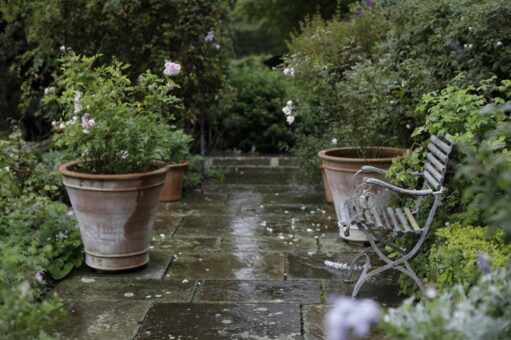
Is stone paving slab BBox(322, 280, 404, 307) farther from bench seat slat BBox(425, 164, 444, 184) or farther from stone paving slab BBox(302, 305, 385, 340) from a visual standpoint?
bench seat slat BBox(425, 164, 444, 184)

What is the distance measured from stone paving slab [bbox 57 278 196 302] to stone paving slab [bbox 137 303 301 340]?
0.61 feet

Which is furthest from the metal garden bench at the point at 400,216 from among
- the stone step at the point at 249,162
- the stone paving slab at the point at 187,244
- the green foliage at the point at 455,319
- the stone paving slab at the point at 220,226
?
the stone step at the point at 249,162

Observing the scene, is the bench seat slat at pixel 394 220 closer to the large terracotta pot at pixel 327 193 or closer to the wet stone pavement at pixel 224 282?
the wet stone pavement at pixel 224 282

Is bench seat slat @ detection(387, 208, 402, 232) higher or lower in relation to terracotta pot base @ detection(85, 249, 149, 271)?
higher

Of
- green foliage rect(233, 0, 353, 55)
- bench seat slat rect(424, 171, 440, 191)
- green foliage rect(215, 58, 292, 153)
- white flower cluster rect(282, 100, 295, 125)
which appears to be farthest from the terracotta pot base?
green foliage rect(233, 0, 353, 55)

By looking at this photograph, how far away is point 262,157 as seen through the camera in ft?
33.1

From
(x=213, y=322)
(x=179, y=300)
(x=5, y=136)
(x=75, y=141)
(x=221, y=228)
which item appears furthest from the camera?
(x=5, y=136)

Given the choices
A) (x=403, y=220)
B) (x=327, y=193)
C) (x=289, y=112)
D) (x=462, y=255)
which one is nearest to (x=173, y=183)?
(x=289, y=112)

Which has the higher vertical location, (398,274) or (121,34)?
(121,34)

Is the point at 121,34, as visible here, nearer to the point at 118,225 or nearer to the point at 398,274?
the point at 118,225

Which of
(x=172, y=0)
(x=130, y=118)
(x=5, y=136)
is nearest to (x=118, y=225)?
(x=130, y=118)

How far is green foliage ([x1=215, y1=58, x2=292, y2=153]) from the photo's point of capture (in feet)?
34.5

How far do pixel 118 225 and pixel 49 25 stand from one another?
3.99 metres

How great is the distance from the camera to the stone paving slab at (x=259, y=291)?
4215 millimetres
